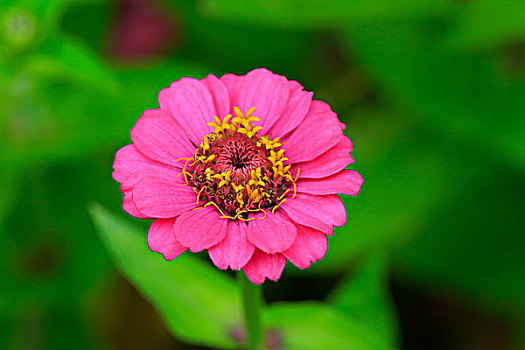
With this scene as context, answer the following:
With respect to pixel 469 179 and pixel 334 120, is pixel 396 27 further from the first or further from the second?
pixel 334 120

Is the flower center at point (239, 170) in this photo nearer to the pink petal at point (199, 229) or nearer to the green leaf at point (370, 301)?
the pink petal at point (199, 229)

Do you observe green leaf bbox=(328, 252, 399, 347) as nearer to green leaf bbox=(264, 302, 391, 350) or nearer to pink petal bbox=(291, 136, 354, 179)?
green leaf bbox=(264, 302, 391, 350)

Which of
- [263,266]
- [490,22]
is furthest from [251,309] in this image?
[490,22]

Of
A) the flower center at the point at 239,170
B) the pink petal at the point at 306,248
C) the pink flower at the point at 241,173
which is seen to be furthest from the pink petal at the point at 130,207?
the pink petal at the point at 306,248

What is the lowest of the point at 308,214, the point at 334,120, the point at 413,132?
the point at 413,132

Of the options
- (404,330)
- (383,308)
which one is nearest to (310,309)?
(383,308)
